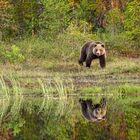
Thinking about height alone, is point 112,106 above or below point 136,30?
below

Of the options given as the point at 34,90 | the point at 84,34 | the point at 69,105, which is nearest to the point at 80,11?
the point at 84,34

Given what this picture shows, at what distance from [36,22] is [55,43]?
3.48m

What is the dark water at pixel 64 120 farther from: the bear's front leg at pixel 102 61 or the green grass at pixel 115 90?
the bear's front leg at pixel 102 61

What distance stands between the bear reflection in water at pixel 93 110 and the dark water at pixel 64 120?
12 centimetres

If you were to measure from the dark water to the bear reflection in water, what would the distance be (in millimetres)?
121

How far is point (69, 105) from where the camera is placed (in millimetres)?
17906

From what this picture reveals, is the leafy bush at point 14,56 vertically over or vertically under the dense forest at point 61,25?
under

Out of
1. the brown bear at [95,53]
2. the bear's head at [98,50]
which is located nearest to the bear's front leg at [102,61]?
the brown bear at [95,53]

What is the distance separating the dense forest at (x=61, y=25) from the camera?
1186 inches

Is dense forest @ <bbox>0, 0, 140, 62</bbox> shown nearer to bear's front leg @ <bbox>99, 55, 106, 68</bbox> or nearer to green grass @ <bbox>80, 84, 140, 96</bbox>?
bear's front leg @ <bbox>99, 55, 106, 68</bbox>

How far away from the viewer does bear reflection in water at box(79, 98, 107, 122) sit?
1582 cm

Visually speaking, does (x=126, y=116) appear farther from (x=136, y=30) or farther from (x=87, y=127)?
(x=136, y=30)

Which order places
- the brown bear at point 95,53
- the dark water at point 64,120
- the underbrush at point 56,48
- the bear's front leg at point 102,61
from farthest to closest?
the underbrush at point 56,48, the brown bear at point 95,53, the bear's front leg at point 102,61, the dark water at point 64,120

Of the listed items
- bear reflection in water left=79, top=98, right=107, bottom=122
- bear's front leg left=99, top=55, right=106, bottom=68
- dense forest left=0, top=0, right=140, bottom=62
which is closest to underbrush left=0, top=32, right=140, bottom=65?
dense forest left=0, top=0, right=140, bottom=62
